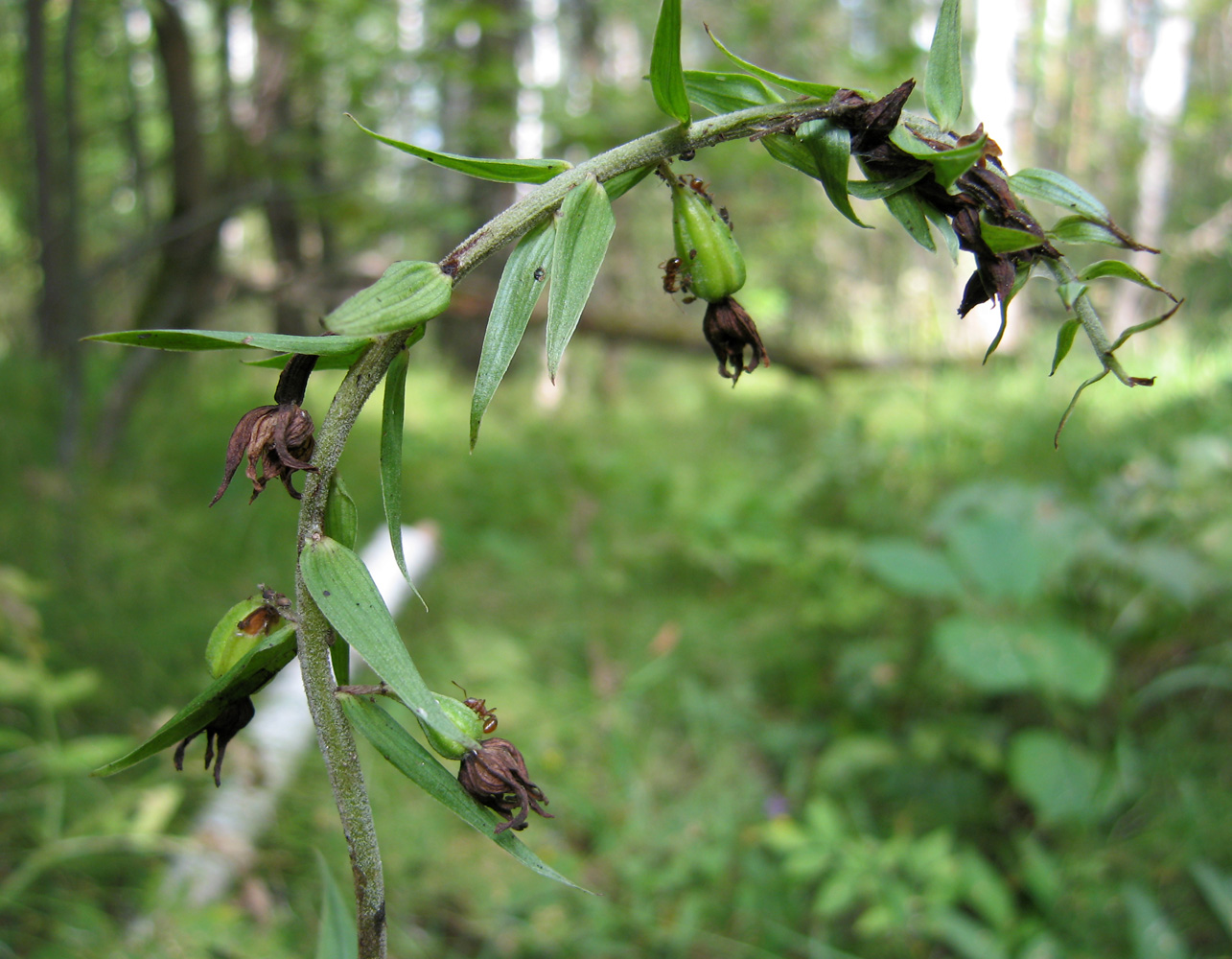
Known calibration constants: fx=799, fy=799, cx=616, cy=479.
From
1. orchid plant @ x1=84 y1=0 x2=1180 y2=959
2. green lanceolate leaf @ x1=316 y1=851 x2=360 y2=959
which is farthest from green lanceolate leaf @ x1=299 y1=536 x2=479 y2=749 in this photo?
green lanceolate leaf @ x1=316 y1=851 x2=360 y2=959

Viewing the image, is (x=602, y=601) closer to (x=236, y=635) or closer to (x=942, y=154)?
(x=236, y=635)

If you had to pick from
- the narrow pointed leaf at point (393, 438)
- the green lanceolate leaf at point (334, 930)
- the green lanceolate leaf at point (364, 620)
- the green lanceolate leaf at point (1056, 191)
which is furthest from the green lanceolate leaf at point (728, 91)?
the green lanceolate leaf at point (334, 930)

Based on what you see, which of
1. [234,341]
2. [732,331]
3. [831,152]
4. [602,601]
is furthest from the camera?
[602,601]

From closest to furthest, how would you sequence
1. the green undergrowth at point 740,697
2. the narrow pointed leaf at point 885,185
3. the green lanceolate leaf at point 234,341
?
the green lanceolate leaf at point 234,341, the narrow pointed leaf at point 885,185, the green undergrowth at point 740,697

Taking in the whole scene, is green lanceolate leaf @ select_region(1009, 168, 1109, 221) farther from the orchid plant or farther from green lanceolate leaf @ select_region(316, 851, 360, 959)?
green lanceolate leaf @ select_region(316, 851, 360, 959)

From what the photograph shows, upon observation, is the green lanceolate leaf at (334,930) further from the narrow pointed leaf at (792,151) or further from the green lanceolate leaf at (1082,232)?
the green lanceolate leaf at (1082,232)

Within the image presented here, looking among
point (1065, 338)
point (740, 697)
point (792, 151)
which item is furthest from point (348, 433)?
point (740, 697)

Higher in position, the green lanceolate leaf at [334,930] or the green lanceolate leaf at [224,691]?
the green lanceolate leaf at [224,691]
